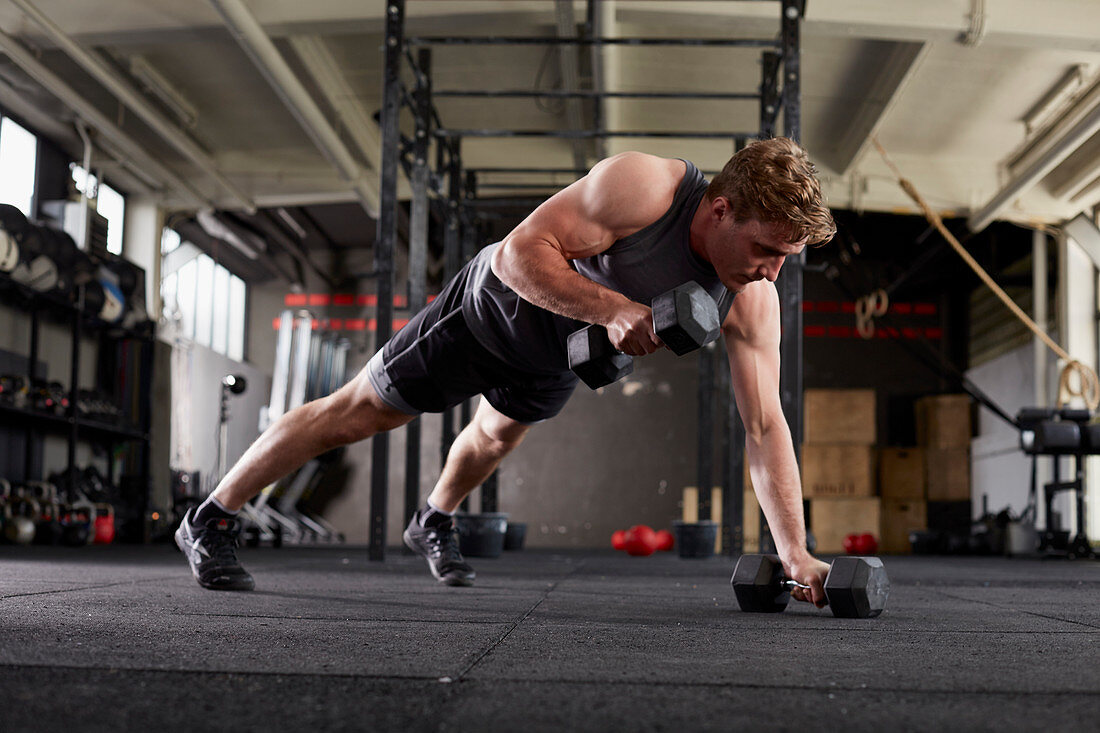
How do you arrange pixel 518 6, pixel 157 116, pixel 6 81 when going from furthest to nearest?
pixel 157 116, pixel 6 81, pixel 518 6

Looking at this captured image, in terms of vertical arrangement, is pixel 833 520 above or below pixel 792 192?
below

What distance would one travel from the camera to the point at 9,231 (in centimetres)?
563

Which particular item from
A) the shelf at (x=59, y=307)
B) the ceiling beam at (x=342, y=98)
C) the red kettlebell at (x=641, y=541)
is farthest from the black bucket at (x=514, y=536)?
the shelf at (x=59, y=307)

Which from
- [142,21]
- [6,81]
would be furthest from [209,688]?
[6,81]

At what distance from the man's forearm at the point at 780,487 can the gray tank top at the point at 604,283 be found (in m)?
0.27

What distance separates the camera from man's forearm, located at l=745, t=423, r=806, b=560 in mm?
1888

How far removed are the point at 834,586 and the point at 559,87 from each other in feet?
17.9

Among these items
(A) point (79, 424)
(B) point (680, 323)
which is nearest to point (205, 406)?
(A) point (79, 424)

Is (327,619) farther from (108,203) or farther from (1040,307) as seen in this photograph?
(1040,307)

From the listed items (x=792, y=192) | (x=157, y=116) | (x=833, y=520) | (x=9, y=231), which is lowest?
(x=833, y=520)

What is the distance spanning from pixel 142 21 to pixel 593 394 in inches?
241

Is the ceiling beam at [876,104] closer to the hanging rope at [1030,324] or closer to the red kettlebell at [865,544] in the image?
the hanging rope at [1030,324]

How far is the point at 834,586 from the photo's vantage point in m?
1.79

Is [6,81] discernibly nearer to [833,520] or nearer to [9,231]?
[9,231]
